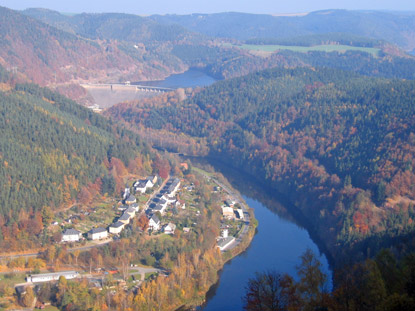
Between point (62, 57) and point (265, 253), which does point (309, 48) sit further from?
point (265, 253)

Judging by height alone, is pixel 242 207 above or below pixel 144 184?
below

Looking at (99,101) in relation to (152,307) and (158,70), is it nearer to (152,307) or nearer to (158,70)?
(158,70)

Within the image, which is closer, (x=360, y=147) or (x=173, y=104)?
(x=360, y=147)

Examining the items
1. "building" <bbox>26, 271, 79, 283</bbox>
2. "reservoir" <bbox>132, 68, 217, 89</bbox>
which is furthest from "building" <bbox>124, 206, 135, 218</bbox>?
"reservoir" <bbox>132, 68, 217, 89</bbox>

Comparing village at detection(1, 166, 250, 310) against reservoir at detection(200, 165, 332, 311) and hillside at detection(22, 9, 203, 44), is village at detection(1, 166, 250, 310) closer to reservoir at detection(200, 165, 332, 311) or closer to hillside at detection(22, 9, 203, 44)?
reservoir at detection(200, 165, 332, 311)

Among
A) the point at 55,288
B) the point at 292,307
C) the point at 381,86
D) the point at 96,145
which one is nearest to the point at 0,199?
the point at 55,288

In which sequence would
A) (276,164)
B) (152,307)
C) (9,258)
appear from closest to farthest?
(152,307), (9,258), (276,164)

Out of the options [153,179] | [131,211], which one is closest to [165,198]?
[131,211]

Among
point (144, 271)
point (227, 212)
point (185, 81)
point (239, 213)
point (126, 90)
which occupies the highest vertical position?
point (144, 271)
